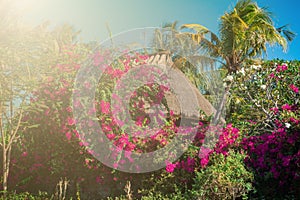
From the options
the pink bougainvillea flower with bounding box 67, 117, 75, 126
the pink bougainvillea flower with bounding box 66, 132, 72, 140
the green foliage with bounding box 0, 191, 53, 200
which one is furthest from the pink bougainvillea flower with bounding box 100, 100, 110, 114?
the green foliage with bounding box 0, 191, 53, 200

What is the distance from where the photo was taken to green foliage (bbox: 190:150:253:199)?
6043mm

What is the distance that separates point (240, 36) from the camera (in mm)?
12844

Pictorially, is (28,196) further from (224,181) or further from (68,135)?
(224,181)

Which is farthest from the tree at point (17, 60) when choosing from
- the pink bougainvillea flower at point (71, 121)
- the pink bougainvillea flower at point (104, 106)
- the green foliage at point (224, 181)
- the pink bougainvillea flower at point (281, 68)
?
the pink bougainvillea flower at point (281, 68)

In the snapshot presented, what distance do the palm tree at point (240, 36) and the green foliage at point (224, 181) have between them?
7.13 m

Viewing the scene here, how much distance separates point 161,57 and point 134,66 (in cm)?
448

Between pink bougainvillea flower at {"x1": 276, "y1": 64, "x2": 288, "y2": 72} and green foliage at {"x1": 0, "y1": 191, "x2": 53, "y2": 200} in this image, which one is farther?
pink bougainvillea flower at {"x1": 276, "y1": 64, "x2": 288, "y2": 72}

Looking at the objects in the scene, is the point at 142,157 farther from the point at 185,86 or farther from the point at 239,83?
the point at 239,83

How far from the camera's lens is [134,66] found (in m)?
8.06

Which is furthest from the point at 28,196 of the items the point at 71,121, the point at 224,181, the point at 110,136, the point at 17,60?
the point at 224,181

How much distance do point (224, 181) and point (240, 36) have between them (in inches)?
315

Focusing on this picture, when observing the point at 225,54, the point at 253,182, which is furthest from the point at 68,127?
the point at 225,54

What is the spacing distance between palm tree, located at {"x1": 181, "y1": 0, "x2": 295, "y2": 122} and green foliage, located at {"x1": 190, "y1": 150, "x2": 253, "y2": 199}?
7.13m

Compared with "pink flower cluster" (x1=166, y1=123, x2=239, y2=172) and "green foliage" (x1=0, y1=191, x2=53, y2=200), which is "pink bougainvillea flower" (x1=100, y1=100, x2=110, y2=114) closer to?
"pink flower cluster" (x1=166, y1=123, x2=239, y2=172)
